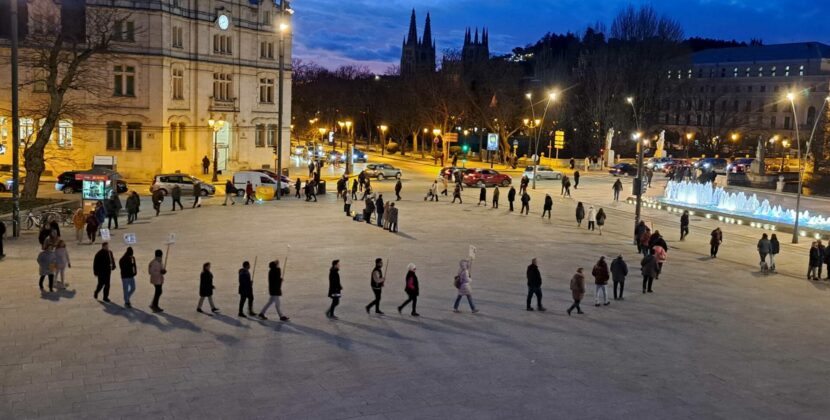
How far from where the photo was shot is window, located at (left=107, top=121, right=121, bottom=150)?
1930 inches

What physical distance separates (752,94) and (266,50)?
8906 centimetres

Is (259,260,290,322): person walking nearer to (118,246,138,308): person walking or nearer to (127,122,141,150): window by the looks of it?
(118,246,138,308): person walking

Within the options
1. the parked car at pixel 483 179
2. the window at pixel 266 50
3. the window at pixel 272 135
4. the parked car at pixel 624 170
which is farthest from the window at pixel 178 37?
the parked car at pixel 624 170

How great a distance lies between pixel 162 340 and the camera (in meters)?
Answer: 14.6

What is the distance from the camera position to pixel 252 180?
142ft

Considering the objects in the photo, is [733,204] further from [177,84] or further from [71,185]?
[71,185]

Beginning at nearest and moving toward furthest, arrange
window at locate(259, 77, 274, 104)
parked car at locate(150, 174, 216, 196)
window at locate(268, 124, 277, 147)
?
parked car at locate(150, 174, 216, 196) < window at locate(259, 77, 274, 104) < window at locate(268, 124, 277, 147)

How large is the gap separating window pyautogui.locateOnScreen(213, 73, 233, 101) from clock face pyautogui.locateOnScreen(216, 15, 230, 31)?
11.3 feet

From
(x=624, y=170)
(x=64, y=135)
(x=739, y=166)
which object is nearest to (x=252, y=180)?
(x=64, y=135)

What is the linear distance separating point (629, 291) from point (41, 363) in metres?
14.7

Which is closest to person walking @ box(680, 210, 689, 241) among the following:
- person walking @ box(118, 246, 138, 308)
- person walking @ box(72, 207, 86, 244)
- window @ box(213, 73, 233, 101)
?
person walking @ box(118, 246, 138, 308)

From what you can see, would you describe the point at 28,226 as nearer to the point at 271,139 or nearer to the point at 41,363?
the point at 41,363

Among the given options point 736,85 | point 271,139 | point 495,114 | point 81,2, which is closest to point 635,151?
point 495,114

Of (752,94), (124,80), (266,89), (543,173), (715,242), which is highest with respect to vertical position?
(752,94)
